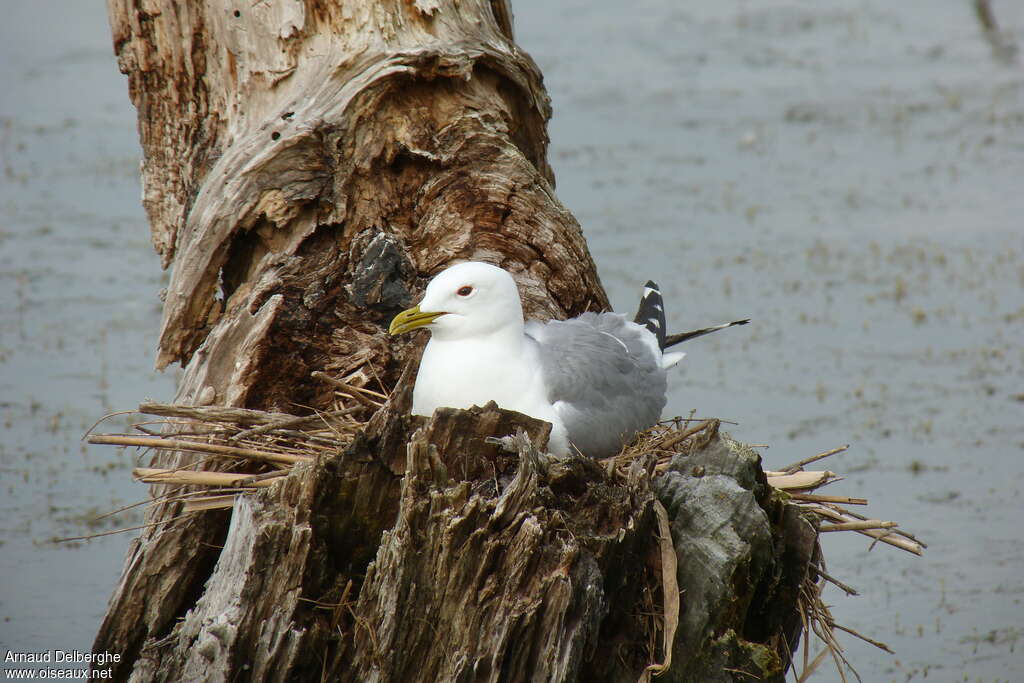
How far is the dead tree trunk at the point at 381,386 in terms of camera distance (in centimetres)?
316

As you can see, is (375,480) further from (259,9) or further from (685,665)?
(259,9)

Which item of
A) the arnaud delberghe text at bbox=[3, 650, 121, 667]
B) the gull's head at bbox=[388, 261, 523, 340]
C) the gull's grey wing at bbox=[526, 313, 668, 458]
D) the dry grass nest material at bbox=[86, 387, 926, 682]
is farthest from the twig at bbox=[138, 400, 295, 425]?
the arnaud delberghe text at bbox=[3, 650, 121, 667]

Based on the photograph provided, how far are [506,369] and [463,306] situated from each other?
0.25 m

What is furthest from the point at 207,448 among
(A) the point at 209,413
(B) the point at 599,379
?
(B) the point at 599,379

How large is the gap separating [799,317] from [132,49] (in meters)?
6.11

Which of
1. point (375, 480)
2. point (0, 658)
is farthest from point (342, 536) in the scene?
point (0, 658)

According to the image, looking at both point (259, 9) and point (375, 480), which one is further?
point (259, 9)

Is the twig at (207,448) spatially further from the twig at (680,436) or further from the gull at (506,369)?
the twig at (680,436)

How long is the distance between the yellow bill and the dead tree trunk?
338 mm

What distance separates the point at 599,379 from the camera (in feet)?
→ 13.1

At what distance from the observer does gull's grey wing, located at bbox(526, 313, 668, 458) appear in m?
3.86

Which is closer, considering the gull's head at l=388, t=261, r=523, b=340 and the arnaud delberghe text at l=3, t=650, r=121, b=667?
the gull's head at l=388, t=261, r=523, b=340

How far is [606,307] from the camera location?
5047mm

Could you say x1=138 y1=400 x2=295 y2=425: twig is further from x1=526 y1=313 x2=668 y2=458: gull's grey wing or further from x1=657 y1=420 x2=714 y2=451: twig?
x1=657 y1=420 x2=714 y2=451: twig
